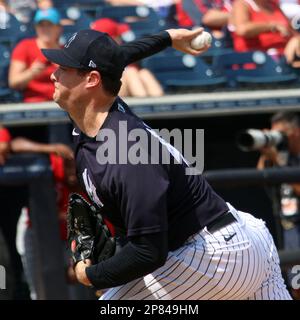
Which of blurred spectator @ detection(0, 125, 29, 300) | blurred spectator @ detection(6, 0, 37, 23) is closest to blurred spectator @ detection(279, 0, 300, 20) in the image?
blurred spectator @ detection(6, 0, 37, 23)

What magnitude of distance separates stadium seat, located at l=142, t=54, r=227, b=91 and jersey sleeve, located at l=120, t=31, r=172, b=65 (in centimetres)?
274

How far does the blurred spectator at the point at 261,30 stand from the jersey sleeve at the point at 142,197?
396 centimetres

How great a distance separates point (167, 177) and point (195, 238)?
30 centimetres

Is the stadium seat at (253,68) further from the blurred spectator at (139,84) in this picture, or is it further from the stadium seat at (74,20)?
the stadium seat at (74,20)

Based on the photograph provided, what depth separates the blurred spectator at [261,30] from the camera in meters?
6.61

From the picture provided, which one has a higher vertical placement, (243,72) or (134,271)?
(134,271)

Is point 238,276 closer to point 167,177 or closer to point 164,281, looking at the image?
point 164,281

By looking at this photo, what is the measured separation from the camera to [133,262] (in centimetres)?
284

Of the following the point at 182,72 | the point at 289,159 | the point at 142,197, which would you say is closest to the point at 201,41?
the point at 142,197

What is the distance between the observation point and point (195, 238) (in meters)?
3.04

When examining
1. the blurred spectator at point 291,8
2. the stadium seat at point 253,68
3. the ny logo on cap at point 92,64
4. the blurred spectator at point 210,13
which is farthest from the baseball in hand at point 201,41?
the blurred spectator at point 291,8
